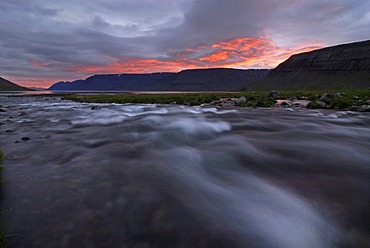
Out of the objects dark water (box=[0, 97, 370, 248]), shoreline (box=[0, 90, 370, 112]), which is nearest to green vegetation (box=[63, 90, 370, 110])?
shoreline (box=[0, 90, 370, 112])

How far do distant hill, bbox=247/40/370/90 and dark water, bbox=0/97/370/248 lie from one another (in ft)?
444

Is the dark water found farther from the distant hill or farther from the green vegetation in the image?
the distant hill

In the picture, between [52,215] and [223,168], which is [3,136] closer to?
[52,215]

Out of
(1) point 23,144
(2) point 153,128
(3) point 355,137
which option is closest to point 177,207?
(1) point 23,144

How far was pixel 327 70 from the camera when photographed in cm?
14950

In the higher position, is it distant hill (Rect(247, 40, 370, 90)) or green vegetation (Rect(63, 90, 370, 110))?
distant hill (Rect(247, 40, 370, 90))

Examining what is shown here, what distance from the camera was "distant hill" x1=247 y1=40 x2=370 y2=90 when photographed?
12719 cm

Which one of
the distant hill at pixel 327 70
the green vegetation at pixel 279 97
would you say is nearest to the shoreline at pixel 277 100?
the green vegetation at pixel 279 97

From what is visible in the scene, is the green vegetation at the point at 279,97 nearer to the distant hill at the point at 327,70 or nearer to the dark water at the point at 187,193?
the dark water at the point at 187,193

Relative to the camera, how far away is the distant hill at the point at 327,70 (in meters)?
127

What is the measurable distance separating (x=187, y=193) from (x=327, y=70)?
177m

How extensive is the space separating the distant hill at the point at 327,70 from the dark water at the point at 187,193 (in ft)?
444

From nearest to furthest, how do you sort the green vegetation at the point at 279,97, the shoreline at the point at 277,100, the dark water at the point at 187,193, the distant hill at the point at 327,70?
the dark water at the point at 187,193 → the shoreline at the point at 277,100 → the green vegetation at the point at 279,97 → the distant hill at the point at 327,70

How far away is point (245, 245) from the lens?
2.94m
